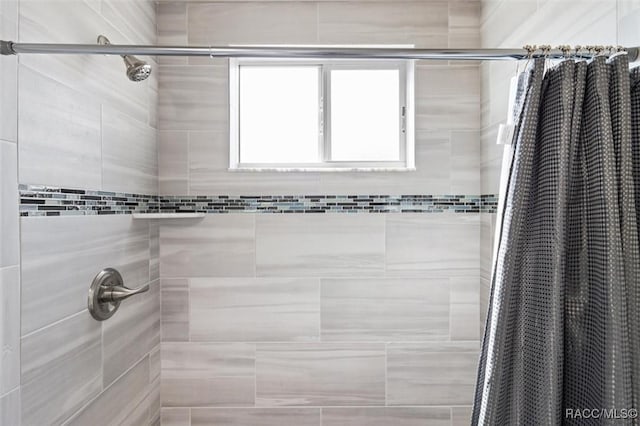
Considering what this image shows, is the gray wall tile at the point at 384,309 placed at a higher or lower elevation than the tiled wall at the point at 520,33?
lower

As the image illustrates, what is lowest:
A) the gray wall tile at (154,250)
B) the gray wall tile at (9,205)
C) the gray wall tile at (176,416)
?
the gray wall tile at (176,416)

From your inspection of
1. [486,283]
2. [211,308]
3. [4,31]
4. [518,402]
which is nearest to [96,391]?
[211,308]

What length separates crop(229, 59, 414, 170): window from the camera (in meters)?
2.04

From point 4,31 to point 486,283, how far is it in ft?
6.12

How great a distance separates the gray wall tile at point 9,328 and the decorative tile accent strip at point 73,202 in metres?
0.16

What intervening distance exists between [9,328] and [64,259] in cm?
25

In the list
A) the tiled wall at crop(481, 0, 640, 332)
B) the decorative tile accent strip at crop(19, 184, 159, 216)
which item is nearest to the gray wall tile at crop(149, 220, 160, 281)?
the decorative tile accent strip at crop(19, 184, 159, 216)

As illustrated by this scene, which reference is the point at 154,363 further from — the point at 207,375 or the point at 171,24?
the point at 171,24

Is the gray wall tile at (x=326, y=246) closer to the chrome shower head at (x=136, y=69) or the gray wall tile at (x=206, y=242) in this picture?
the gray wall tile at (x=206, y=242)

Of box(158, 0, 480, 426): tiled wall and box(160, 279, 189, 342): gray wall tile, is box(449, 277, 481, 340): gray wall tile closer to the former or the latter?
box(158, 0, 480, 426): tiled wall

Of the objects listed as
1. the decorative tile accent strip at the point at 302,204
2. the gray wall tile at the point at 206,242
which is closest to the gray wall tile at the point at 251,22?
the decorative tile accent strip at the point at 302,204

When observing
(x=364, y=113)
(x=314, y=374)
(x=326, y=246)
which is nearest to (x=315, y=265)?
(x=326, y=246)

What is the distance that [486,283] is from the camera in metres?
1.85

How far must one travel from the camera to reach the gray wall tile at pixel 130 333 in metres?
1.47
